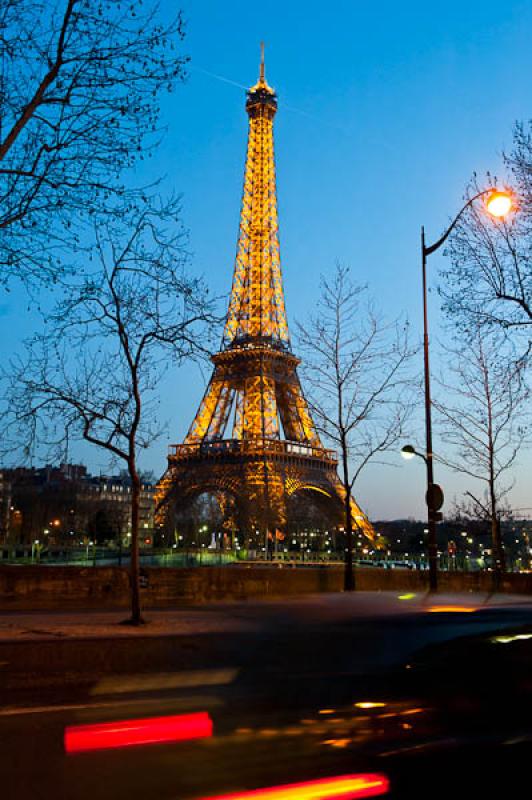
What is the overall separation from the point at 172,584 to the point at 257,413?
5661 cm

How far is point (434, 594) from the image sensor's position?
20797 millimetres

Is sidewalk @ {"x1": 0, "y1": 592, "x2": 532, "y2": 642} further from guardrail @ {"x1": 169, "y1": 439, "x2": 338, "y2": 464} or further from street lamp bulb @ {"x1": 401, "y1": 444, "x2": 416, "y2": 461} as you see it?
guardrail @ {"x1": 169, "y1": 439, "x2": 338, "y2": 464}

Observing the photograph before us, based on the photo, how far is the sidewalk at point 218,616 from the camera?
1300cm

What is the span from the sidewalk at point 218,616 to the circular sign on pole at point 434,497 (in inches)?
90.7

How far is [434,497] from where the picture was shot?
1911 centimetres

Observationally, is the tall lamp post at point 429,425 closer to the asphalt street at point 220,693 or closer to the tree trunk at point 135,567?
the asphalt street at point 220,693

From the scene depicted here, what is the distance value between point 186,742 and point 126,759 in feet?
2.01

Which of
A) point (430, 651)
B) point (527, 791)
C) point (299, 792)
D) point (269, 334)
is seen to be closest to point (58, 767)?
point (299, 792)

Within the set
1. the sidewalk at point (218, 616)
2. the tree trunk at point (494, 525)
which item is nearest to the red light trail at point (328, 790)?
the sidewalk at point (218, 616)

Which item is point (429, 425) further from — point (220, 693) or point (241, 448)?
point (241, 448)

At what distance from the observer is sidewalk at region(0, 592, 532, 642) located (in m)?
13.0

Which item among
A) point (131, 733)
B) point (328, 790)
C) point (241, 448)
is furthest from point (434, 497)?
point (241, 448)

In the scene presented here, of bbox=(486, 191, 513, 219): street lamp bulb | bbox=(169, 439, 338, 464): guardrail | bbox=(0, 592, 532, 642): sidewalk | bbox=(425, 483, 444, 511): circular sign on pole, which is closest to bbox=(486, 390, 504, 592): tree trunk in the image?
bbox=(0, 592, 532, 642): sidewalk

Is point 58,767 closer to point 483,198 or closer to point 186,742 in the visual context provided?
point 186,742
